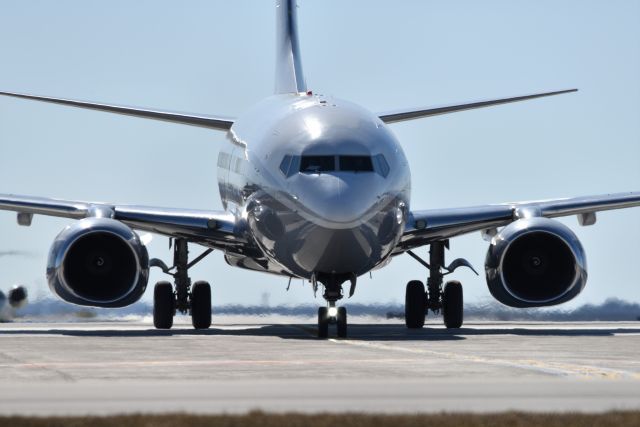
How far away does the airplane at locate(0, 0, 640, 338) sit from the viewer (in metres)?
25.8

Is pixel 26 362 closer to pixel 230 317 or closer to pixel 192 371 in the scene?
pixel 192 371

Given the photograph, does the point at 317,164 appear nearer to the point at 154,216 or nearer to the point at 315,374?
the point at 154,216

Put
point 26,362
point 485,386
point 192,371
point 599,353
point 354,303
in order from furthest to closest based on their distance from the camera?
point 354,303, point 599,353, point 26,362, point 192,371, point 485,386

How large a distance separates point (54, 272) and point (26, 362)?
9.64m

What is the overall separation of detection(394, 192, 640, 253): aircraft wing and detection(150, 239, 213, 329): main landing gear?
4.86 m

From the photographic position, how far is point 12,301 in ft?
138

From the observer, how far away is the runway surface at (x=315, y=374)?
1288 centimetres

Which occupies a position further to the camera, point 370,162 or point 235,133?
point 235,133

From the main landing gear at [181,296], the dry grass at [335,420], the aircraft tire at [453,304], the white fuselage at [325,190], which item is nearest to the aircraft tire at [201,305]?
the main landing gear at [181,296]

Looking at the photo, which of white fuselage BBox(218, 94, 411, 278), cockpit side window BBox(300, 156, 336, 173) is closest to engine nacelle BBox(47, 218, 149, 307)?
white fuselage BBox(218, 94, 411, 278)

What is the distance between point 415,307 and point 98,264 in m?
7.62

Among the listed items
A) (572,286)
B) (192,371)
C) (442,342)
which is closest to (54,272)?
(442,342)

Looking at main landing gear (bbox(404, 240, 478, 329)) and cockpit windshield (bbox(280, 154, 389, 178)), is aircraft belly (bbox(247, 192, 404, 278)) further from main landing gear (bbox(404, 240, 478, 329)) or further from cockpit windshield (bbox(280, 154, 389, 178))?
main landing gear (bbox(404, 240, 478, 329))

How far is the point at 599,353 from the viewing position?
2092 cm
